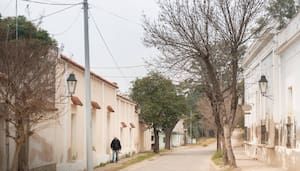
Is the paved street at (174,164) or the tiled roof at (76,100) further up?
the tiled roof at (76,100)

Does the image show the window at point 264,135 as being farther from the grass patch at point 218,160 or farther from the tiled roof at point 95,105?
the tiled roof at point 95,105

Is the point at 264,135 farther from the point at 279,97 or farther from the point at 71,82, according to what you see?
the point at 71,82

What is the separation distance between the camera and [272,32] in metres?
26.0

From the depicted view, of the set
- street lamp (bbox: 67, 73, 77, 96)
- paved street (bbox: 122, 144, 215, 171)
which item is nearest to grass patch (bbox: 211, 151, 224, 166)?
paved street (bbox: 122, 144, 215, 171)

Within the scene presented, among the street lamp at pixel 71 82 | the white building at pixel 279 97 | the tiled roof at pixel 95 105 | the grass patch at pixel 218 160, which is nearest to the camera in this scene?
the street lamp at pixel 71 82

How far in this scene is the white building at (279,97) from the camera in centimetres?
2214

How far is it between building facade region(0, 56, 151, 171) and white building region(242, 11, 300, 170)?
8507 mm

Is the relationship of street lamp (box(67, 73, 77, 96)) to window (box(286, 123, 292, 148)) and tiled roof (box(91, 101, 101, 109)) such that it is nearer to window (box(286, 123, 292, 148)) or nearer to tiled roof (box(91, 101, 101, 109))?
window (box(286, 123, 292, 148))

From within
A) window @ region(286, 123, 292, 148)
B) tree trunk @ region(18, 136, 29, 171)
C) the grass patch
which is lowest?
the grass patch

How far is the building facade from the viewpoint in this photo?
70.8 ft

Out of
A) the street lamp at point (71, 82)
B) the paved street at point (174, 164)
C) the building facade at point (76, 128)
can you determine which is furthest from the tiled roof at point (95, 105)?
the street lamp at point (71, 82)

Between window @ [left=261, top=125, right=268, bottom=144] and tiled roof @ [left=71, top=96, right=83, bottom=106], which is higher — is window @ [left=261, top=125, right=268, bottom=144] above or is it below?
below

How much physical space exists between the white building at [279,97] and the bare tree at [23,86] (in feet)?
29.5

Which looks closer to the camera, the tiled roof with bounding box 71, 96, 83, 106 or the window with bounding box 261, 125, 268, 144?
the tiled roof with bounding box 71, 96, 83, 106
